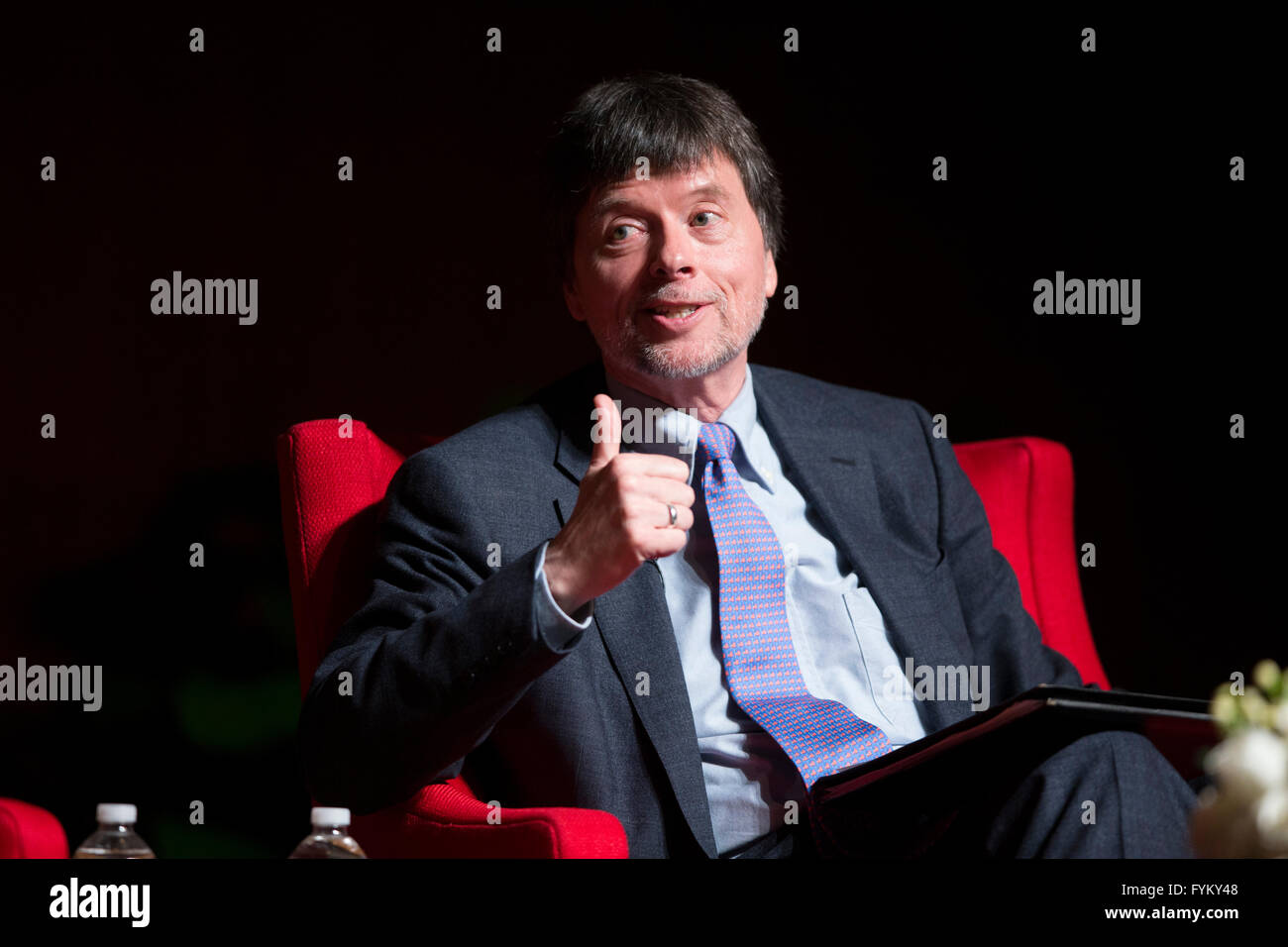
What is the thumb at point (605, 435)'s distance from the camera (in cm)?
157

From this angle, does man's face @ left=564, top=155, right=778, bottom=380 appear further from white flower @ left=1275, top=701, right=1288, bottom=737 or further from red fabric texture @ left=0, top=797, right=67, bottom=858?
white flower @ left=1275, top=701, right=1288, bottom=737

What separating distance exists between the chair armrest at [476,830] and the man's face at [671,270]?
683 millimetres

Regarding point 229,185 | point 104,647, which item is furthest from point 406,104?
point 104,647

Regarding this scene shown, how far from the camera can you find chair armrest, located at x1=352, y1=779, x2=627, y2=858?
1.43 metres

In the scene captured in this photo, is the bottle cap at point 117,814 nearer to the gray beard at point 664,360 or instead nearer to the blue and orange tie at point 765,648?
the blue and orange tie at point 765,648

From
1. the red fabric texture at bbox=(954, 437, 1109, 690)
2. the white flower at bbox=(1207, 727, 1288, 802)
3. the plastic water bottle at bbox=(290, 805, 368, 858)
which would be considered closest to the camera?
the white flower at bbox=(1207, 727, 1288, 802)

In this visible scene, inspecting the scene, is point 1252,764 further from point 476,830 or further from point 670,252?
point 670,252

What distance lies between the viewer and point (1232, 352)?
294cm

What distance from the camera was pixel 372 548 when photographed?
77.1 inches

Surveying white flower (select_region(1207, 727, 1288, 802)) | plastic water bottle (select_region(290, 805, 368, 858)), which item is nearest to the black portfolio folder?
white flower (select_region(1207, 727, 1288, 802))

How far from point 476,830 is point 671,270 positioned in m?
0.86

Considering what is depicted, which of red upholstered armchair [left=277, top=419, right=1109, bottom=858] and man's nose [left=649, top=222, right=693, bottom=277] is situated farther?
man's nose [left=649, top=222, right=693, bottom=277]

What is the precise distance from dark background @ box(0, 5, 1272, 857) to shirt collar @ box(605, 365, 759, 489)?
92 centimetres

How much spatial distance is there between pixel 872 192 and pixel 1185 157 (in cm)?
67
